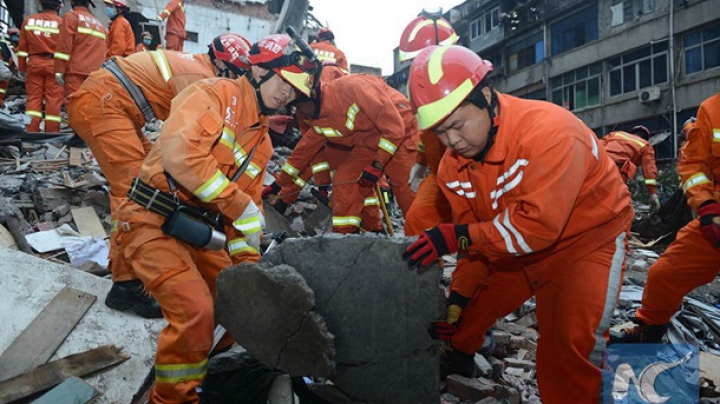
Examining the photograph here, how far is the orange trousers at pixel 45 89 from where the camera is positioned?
6.57 m

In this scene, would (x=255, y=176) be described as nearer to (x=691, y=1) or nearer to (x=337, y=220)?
(x=337, y=220)

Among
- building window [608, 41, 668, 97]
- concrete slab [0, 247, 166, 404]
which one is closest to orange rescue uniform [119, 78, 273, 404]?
concrete slab [0, 247, 166, 404]

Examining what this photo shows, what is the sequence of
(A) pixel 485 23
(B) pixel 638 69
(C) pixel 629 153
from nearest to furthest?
(C) pixel 629 153, (B) pixel 638 69, (A) pixel 485 23

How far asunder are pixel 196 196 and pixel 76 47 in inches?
225

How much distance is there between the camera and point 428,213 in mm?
3111

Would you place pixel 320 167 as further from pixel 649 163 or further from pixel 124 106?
pixel 649 163

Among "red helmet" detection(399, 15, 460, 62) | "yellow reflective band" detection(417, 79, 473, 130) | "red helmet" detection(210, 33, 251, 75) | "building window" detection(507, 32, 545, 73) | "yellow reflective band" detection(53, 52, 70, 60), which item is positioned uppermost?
"building window" detection(507, 32, 545, 73)

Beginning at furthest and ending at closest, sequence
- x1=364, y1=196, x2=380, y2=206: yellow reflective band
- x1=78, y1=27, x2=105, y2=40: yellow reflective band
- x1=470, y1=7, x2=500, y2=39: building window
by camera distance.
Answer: x1=470, y1=7, x2=500, y2=39: building window < x1=78, y1=27, x2=105, y2=40: yellow reflective band < x1=364, y1=196, x2=380, y2=206: yellow reflective band

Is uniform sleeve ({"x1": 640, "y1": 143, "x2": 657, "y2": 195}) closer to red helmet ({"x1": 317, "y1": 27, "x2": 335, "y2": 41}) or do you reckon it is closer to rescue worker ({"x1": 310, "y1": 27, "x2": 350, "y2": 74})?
rescue worker ({"x1": 310, "y1": 27, "x2": 350, "y2": 74})

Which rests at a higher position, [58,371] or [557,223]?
[557,223]

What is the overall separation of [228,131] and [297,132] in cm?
656

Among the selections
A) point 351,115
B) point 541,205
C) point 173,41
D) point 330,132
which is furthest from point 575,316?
point 173,41

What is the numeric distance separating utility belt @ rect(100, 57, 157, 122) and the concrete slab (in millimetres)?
1303

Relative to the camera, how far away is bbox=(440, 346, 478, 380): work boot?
2867 mm
